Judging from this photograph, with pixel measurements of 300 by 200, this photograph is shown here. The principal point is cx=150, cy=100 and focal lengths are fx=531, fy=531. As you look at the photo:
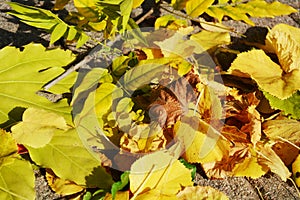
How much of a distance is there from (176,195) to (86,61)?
0.48 metres

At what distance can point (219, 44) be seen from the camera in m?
1.59

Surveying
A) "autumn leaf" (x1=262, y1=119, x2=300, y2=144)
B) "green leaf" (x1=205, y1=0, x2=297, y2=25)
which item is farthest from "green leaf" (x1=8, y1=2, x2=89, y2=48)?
"autumn leaf" (x1=262, y1=119, x2=300, y2=144)

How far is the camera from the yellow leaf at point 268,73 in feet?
4.60

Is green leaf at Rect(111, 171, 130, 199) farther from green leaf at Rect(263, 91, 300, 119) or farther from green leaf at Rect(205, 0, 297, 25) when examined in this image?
green leaf at Rect(205, 0, 297, 25)

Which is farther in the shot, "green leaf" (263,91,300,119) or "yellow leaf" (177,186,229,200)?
"green leaf" (263,91,300,119)

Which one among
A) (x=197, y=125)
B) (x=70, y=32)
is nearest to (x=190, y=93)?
(x=197, y=125)

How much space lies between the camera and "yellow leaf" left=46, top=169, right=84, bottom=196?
128cm

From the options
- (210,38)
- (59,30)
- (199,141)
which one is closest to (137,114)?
(199,141)

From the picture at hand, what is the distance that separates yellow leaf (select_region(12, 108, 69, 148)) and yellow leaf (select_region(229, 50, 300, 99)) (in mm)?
504

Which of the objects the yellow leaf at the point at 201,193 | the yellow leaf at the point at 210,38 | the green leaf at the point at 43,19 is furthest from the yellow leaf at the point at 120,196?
the yellow leaf at the point at 210,38

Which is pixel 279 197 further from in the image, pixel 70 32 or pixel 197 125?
pixel 70 32

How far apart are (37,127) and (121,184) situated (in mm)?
243

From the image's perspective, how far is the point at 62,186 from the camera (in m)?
1.29

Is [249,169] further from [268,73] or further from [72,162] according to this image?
[72,162]
